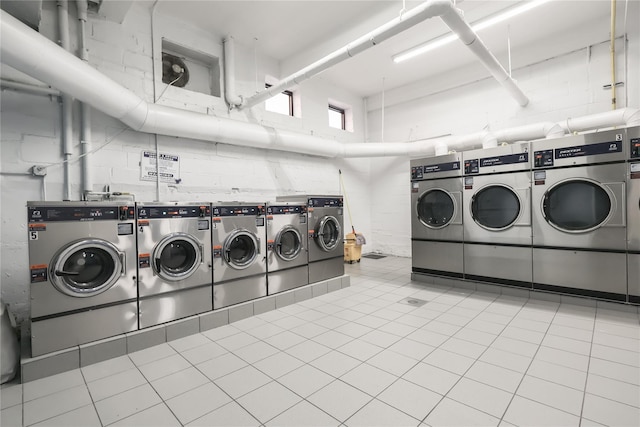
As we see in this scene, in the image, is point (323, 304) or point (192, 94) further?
point (192, 94)

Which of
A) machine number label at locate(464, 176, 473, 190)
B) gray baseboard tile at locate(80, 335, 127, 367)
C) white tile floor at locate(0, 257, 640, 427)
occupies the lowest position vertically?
white tile floor at locate(0, 257, 640, 427)

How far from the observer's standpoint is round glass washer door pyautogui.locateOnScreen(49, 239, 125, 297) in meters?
2.42

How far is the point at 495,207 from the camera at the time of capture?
166 inches

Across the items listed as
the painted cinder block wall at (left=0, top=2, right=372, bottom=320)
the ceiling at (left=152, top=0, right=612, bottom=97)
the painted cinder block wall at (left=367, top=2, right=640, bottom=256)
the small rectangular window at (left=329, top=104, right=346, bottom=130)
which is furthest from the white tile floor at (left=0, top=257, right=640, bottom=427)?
the small rectangular window at (left=329, top=104, right=346, bottom=130)

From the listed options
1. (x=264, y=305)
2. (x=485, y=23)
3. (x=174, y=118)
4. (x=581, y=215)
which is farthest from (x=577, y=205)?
(x=174, y=118)

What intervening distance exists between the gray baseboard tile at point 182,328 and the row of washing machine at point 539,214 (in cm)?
347

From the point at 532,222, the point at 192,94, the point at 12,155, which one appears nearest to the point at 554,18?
the point at 532,222

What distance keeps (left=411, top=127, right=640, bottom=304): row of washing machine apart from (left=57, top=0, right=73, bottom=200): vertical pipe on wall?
15.4 feet

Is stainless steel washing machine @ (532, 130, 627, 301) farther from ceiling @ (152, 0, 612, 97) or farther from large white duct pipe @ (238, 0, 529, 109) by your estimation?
ceiling @ (152, 0, 612, 97)

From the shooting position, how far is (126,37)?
13.2 ft

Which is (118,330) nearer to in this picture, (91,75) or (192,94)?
(91,75)

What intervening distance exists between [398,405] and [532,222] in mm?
3157

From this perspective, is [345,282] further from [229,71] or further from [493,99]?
[493,99]

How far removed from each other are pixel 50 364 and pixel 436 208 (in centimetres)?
483
